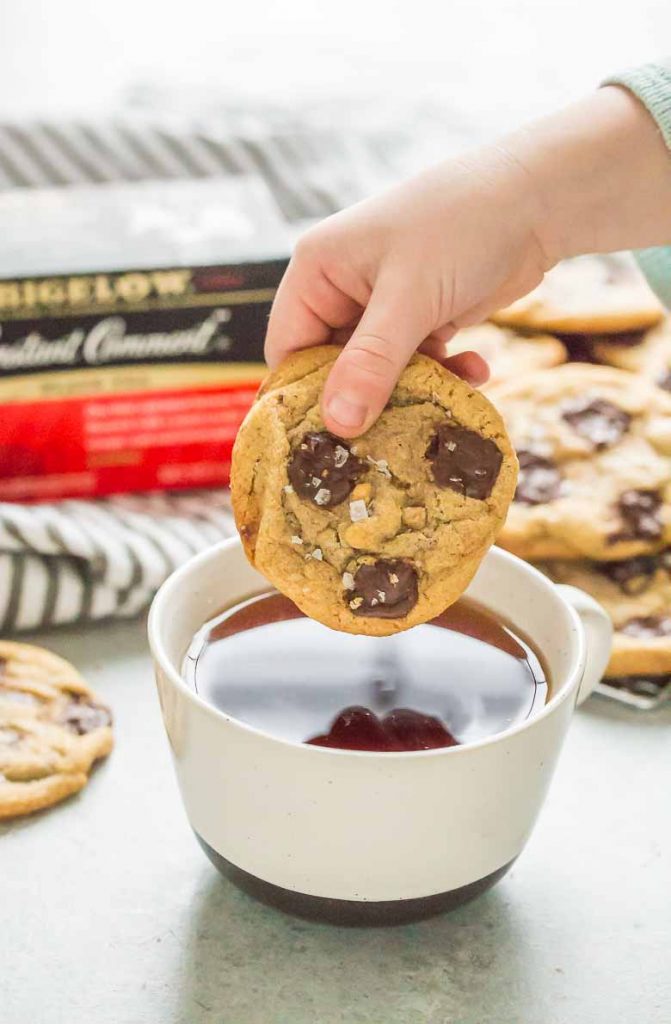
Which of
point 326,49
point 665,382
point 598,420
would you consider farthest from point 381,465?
point 326,49

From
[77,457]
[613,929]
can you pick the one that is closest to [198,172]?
[77,457]

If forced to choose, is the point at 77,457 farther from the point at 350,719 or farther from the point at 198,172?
the point at 350,719

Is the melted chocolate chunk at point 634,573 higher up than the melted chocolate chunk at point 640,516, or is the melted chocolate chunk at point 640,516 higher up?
the melted chocolate chunk at point 640,516

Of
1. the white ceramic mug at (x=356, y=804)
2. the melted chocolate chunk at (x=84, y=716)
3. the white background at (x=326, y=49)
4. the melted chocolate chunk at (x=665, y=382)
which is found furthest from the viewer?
the white background at (x=326, y=49)

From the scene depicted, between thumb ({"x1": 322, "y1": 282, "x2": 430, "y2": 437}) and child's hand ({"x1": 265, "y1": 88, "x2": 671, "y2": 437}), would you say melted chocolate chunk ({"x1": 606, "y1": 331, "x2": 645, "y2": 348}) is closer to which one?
child's hand ({"x1": 265, "y1": 88, "x2": 671, "y2": 437})

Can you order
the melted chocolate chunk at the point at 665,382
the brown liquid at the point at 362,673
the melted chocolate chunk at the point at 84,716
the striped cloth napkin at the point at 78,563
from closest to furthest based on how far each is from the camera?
the brown liquid at the point at 362,673
the melted chocolate chunk at the point at 84,716
the striped cloth napkin at the point at 78,563
the melted chocolate chunk at the point at 665,382

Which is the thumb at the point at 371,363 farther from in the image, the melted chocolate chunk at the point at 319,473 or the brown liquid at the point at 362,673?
the brown liquid at the point at 362,673

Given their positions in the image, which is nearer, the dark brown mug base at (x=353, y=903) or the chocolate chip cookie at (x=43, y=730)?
the dark brown mug base at (x=353, y=903)

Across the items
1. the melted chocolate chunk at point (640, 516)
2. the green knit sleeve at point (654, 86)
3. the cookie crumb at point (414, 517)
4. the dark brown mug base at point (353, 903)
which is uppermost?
the green knit sleeve at point (654, 86)

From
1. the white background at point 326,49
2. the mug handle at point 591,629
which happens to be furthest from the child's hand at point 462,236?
the white background at point 326,49
